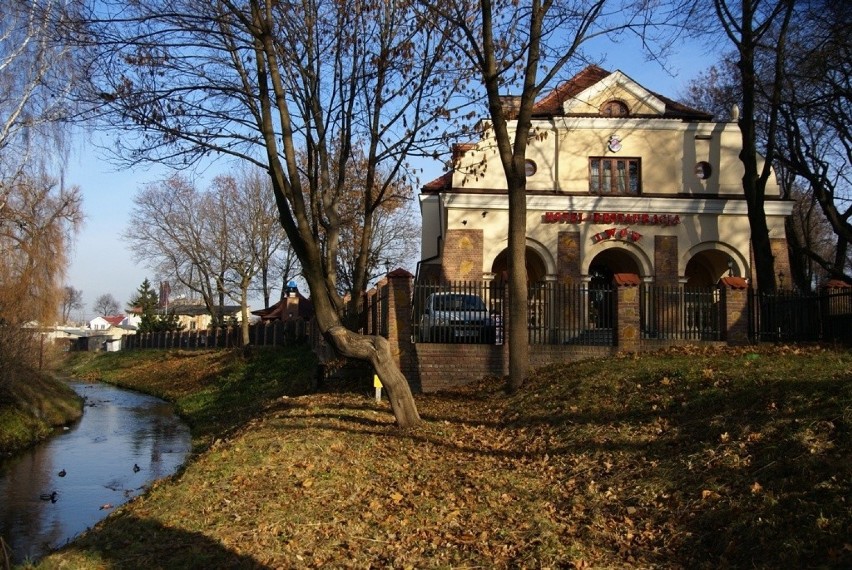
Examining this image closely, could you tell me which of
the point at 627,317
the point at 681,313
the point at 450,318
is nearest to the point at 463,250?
the point at 681,313

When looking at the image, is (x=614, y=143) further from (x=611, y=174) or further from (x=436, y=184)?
(x=436, y=184)

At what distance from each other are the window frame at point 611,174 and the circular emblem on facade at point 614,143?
1.15 ft

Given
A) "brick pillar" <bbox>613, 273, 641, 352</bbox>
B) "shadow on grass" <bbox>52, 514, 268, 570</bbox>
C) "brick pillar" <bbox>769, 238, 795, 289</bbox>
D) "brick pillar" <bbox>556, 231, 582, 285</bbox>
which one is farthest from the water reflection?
"brick pillar" <bbox>769, 238, 795, 289</bbox>

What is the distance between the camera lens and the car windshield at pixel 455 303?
17.1 metres

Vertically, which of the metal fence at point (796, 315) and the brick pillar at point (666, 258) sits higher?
the brick pillar at point (666, 258)

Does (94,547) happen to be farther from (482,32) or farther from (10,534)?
(482,32)

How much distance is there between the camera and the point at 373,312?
2030cm

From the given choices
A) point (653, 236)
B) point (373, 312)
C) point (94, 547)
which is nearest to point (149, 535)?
point (94, 547)

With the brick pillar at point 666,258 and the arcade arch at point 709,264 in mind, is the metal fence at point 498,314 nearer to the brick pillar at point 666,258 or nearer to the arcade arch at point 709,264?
the brick pillar at point 666,258

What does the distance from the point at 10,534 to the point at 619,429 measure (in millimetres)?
8540

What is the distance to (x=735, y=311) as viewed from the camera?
17.7 meters

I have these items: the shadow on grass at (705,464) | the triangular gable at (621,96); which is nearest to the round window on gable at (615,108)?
the triangular gable at (621,96)

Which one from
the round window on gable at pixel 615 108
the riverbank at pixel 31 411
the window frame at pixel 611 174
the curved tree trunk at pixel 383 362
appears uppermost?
the round window on gable at pixel 615 108

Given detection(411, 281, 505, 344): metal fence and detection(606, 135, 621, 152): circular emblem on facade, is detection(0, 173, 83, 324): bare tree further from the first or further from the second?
detection(606, 135, 621, 152): circular emblem on facade
